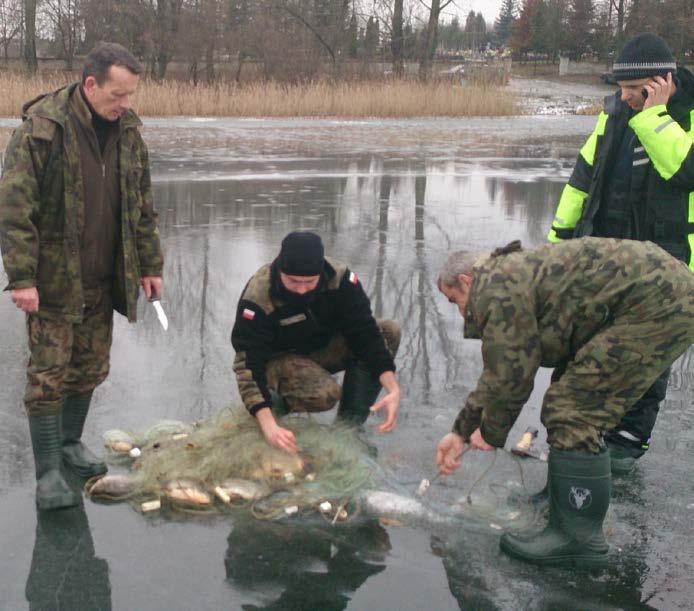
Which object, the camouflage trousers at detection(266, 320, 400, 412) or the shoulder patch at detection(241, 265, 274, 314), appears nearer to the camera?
the shoulder patch at detection(241, 265, 274, 314)

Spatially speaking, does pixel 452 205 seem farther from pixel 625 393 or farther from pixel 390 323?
pixel 625 393

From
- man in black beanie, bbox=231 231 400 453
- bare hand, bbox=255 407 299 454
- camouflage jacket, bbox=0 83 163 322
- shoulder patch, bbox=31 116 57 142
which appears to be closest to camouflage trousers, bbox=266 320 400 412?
man in black beanie, bbox=231 231 400 453

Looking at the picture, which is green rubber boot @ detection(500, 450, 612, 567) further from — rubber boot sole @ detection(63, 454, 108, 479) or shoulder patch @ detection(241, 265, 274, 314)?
rubber boot sole @ detection(63, 454, 108, 479)

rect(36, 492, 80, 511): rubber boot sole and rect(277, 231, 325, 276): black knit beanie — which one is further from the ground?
rect(277, 231, 325, 276): black knit beanie

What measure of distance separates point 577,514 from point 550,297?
0.92 metres

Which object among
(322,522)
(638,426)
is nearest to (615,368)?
(638,426)

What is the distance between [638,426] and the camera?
14.8 ft

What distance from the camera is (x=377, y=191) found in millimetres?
13438

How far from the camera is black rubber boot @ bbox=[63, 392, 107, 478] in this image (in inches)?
174

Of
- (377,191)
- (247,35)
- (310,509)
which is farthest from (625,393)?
(247,35)

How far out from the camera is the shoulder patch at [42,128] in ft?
13.1

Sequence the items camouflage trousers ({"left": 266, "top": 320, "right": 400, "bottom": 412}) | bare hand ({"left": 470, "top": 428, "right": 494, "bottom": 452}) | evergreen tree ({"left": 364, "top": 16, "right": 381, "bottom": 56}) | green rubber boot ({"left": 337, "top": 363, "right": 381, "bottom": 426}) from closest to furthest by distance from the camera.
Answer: bare hand ({"left": 470, "top": 428, "right": 494, "bottom": 452}) < camouflage trousers ({"left": 266, "top": 320, "right": 400, "bottom": 412}) < green rubber boot ({"left": 337, "top": 363, "right": 381, "bottom": 426}) < evergreen tree ({"left": 364, "top": 16, "right": 381, "bottom": 56})

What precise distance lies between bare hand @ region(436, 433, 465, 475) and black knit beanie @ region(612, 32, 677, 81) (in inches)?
75.3

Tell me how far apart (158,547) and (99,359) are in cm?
115
